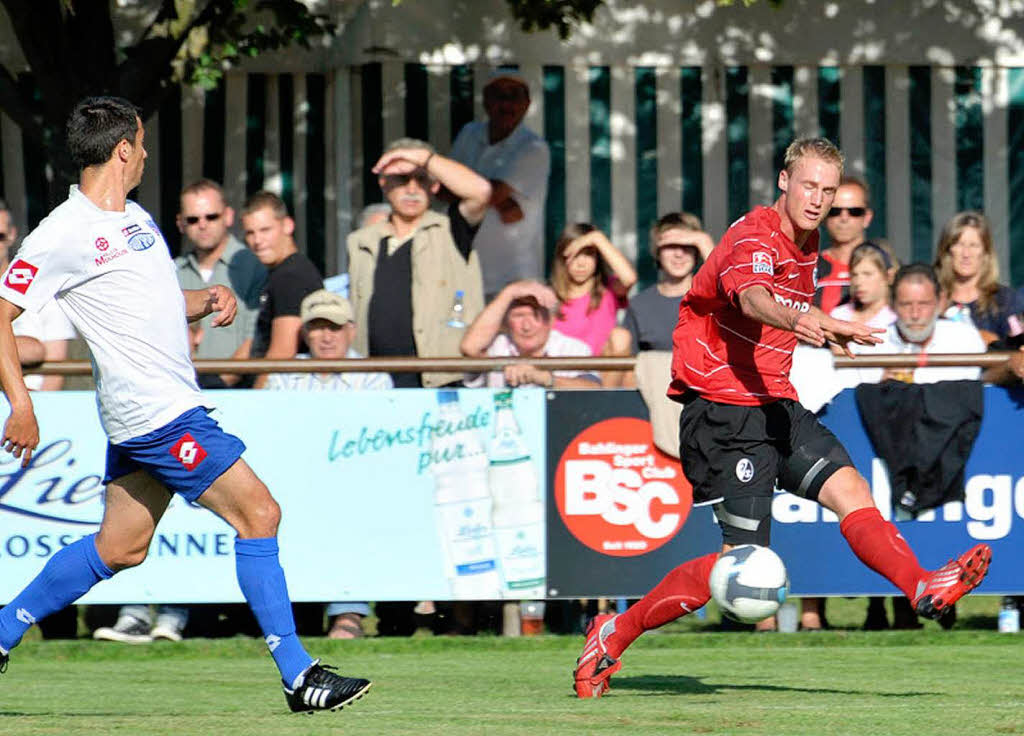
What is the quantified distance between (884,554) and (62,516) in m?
4.61

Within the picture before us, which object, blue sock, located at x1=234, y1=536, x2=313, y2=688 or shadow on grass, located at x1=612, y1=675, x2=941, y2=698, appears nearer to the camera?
blue sock, located at x1=234, y1=536, x2=313, y2=688

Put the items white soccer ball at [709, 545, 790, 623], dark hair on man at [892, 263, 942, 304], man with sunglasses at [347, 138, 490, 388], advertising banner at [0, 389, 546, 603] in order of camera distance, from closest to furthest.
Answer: white soccer ball at [709, 545, 790, 623] → advertising banner at [0, 389, 546, 603] → dark hair on man at [892, 263, 942, 304] → man with sunglasses at [347, 138, 490, 388]

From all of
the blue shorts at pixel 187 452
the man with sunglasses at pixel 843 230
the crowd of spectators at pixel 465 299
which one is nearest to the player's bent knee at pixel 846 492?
the blue shorts at pixel 187 452

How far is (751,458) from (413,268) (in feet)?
12.6

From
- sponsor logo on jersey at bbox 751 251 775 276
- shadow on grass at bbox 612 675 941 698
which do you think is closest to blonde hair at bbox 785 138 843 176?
sponsor logo on jersey at bbox 751 251 775 276

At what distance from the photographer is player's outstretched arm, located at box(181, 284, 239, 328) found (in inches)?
296

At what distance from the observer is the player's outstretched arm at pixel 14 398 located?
22.1 ft

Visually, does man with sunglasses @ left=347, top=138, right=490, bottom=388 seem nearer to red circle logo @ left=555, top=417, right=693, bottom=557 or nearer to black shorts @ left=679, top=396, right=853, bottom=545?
red circle logo @ left=555, top=417, right=693, bottom=557

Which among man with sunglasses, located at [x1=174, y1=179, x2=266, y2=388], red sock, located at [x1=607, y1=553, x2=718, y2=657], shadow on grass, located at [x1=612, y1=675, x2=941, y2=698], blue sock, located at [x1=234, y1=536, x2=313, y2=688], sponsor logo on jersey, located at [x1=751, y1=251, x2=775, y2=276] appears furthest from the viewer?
man with sunglasses, located at [x1=174, y1=179, x2=266, y2=388]

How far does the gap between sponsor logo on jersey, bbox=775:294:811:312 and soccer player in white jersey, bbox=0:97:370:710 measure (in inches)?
77.4

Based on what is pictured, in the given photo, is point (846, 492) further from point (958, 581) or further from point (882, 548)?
point (958, 581)

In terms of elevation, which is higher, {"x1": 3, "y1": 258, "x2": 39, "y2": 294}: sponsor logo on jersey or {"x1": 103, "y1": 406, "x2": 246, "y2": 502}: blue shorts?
{"x1": 3, "y1": 258, "x2": 39, "y2": 294}: sponsor logo on jersey

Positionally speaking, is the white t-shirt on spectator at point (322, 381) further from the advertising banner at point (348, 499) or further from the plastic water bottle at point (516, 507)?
the plastic water bottle at point (516, 507)

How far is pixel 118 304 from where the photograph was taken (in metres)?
7.04
